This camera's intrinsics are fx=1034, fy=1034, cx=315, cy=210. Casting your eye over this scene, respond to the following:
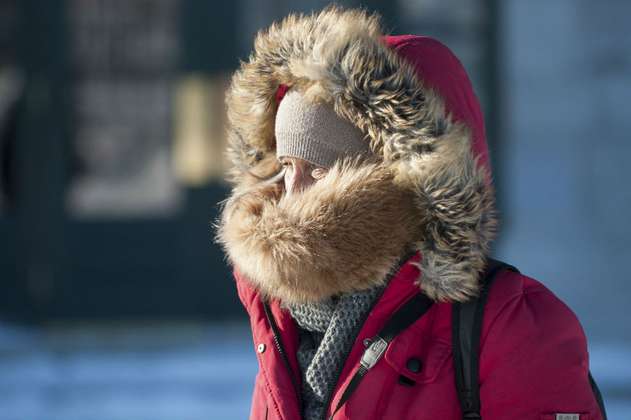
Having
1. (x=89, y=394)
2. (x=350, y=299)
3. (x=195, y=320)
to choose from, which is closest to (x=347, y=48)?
(x=350, y=299)

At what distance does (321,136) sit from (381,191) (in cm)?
17

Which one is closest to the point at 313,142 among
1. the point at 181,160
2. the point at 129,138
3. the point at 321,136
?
the point at 321,136

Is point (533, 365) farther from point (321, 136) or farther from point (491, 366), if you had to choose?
point (321, 136)

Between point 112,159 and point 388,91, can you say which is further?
point 112,159

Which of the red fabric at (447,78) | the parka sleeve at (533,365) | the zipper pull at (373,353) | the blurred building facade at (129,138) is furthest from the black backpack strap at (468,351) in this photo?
the blurred building facade at (129,138)

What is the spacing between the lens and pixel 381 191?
6.14ft

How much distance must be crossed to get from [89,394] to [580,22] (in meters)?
3.89

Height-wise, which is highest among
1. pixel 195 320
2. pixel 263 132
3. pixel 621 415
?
pixel 263 132

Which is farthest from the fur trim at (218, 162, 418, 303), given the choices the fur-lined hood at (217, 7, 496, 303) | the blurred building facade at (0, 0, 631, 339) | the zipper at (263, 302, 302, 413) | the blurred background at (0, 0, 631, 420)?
the blurred building facade at (0, 0, 631, 339)

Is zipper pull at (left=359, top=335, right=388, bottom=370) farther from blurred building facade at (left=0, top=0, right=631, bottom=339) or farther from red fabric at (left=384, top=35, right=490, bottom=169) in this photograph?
blurred building facade at (left=0, top=0, right=631, bottom=339)

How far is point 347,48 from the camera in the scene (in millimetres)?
1955

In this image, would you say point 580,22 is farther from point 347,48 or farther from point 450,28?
point 347,48

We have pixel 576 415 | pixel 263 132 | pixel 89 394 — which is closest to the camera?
pixel 576 415

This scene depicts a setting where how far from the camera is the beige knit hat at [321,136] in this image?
1.95 m
